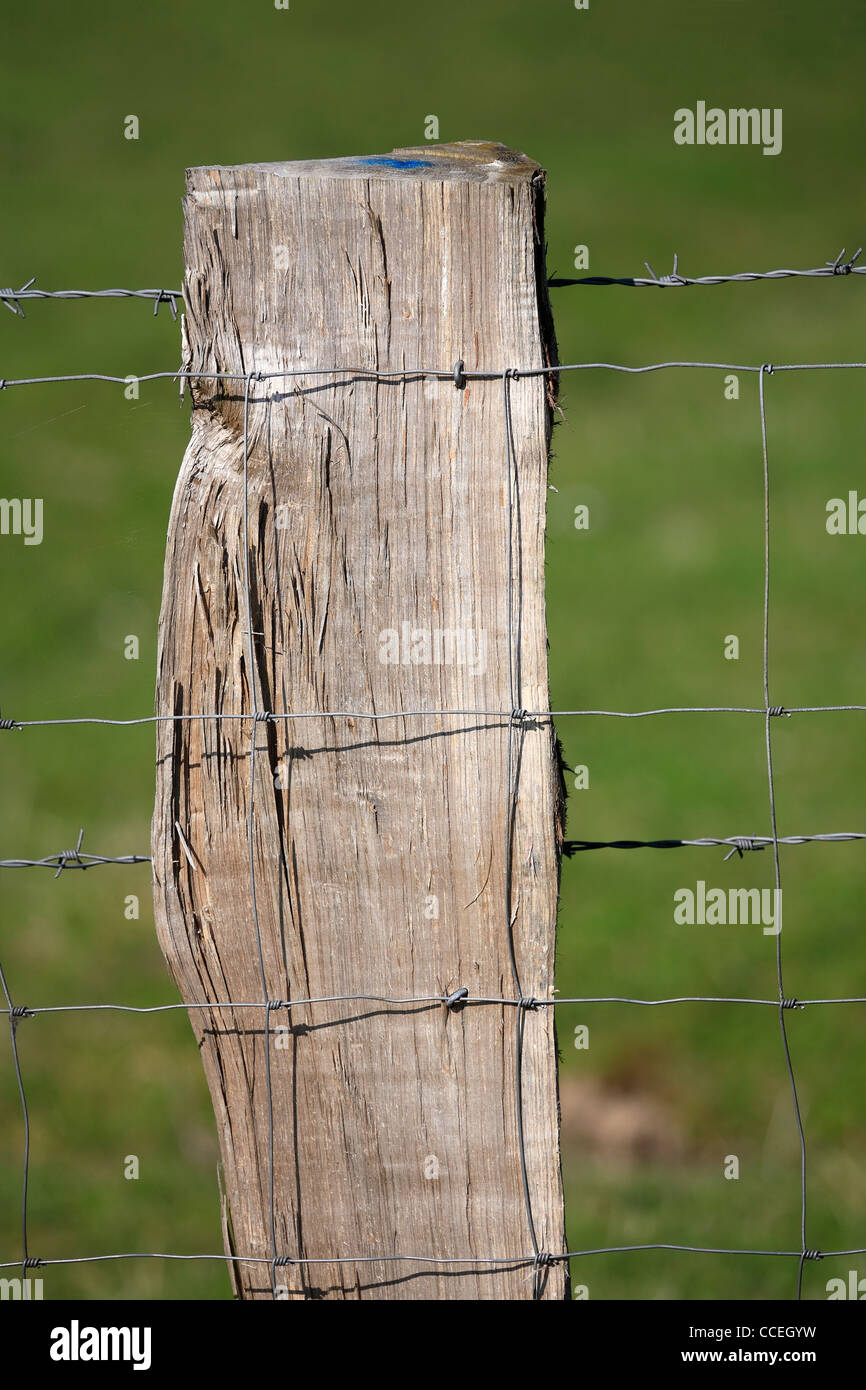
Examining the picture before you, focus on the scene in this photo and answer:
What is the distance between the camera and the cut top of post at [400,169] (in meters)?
2.13

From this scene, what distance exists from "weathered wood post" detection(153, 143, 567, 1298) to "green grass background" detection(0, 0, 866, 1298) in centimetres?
37

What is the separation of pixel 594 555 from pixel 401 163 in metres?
9.28

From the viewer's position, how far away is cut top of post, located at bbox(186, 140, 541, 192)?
2131 mm

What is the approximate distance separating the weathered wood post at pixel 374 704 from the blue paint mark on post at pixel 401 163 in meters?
0.01

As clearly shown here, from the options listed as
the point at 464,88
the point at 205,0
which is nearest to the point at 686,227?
the point at 464,88

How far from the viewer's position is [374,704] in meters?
2.18
